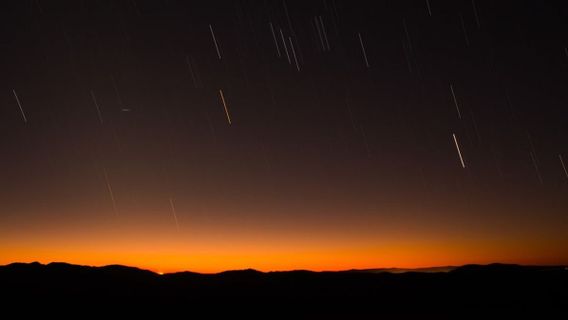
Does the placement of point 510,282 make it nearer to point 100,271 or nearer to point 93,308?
point 93,308

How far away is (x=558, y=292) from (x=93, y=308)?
118 ft

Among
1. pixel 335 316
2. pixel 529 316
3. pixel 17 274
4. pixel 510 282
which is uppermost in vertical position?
pixel 17 274

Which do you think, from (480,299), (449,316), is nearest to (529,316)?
(449,316)

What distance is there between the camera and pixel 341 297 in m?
38.1

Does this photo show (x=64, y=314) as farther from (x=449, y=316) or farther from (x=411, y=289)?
(x=411, y=289)

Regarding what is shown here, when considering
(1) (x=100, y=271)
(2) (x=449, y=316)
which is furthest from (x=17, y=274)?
(2) (x=449, y=316)

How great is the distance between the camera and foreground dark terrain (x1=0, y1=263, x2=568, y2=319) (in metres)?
27.2

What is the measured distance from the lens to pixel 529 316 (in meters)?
22.9

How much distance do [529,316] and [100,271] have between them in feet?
222

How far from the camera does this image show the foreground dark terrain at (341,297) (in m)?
27.2

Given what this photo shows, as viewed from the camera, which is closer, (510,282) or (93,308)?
(93,308)

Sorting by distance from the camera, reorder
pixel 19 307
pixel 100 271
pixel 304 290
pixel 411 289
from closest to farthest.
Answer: pixel 19 307, pixel 411 289, pixel 304 290, pixel 100 271

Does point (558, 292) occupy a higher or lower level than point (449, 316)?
lower

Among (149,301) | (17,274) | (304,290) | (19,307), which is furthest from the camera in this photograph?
(17,274)
